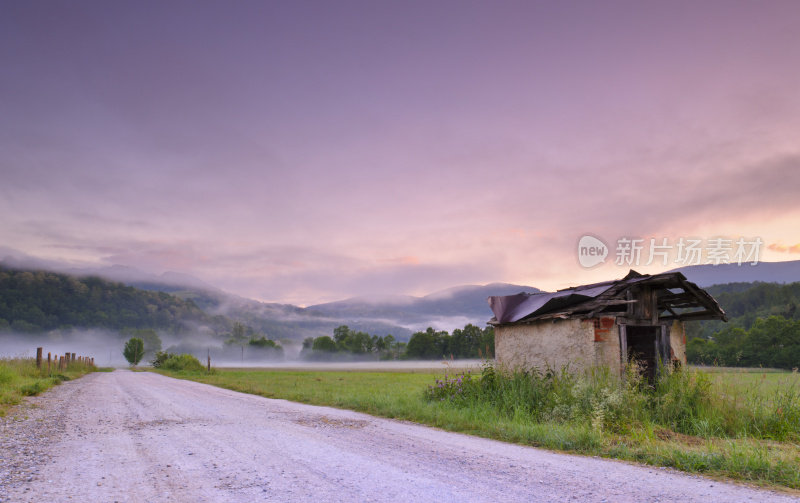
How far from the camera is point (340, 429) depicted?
9.12 metres

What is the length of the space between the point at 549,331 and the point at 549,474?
678 cm

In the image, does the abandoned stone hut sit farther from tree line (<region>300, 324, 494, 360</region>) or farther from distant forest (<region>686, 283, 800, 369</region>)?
tree line (<region>300, 324, 494, 360</region>)

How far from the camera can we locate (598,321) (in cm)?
1077

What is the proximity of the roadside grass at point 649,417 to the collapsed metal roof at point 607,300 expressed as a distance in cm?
167

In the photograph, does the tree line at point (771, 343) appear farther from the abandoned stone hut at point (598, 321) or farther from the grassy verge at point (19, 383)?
the grassy verge at point (19, 383)

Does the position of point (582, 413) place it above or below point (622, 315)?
below

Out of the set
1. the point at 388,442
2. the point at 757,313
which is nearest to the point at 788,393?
the point at 388,442

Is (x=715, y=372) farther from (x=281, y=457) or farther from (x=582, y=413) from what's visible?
(x=281, y=457)

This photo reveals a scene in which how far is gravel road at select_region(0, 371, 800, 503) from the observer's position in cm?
469

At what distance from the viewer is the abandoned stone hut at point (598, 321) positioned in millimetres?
10867

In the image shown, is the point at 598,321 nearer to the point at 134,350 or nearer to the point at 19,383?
the point at 19,383

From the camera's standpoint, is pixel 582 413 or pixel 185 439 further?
pixel 582 413

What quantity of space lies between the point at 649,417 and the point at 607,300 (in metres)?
3.02

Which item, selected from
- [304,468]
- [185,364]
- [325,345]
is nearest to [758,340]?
[304,468]
